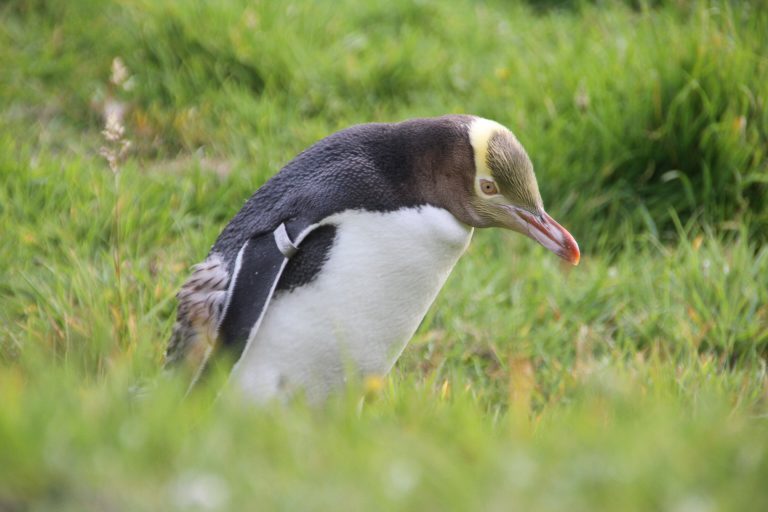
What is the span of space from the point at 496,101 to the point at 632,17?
130 centimetres

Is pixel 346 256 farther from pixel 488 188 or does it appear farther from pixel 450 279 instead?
pixel 450 279

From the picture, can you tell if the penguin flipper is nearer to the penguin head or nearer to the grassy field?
the grassy field

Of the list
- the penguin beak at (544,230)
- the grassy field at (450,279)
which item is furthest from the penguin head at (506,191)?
the grassy field at (450,279)

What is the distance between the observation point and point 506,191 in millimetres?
2486

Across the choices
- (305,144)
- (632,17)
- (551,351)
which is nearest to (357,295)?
(551,351)

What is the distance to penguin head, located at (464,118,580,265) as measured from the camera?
2445mm

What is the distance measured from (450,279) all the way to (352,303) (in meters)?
1.31

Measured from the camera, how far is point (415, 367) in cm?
318

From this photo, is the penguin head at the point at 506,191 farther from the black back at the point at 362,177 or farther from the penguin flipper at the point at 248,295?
the penguin flipper at the point at 248,295

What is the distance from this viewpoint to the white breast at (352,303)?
7.79 feet

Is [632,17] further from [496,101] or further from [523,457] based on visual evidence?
[523,457]

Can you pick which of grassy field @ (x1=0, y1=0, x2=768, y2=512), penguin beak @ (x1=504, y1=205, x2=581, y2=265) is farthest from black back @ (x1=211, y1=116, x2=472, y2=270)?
grassy field @ (x1=0, y1=0, x2=768, y2=512)

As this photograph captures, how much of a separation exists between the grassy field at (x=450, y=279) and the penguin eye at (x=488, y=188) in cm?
50

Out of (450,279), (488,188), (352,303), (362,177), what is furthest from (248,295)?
(450,279)
